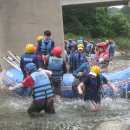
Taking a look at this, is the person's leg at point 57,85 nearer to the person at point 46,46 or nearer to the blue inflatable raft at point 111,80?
the blue inflatable raft at point 111,80

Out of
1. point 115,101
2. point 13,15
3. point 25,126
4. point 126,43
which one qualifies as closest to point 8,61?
point 13,15

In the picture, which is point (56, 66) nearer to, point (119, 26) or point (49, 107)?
point (49, 107)

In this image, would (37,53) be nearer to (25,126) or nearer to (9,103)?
(9,103)

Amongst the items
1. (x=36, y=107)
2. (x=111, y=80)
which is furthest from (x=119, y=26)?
(x=36, y=107)

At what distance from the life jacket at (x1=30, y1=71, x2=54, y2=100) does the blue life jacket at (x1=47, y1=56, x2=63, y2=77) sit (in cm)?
245

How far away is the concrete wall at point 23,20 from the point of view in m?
15.3

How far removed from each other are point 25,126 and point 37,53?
4291 millimetres

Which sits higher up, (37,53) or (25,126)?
(37,53)

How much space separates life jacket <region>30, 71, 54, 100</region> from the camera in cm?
923

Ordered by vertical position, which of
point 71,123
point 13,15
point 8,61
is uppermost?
point 13,15

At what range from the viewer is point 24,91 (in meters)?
12.9

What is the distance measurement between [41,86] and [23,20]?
6.52 metres

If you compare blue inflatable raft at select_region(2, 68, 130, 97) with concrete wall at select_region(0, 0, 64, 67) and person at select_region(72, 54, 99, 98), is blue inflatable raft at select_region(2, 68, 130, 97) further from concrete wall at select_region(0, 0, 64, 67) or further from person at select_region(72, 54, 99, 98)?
concrete wall at select_region(0, 0, 64, 67)

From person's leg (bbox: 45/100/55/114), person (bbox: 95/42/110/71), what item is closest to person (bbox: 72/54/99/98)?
person's leg (bbox: 45/100/55/114)
